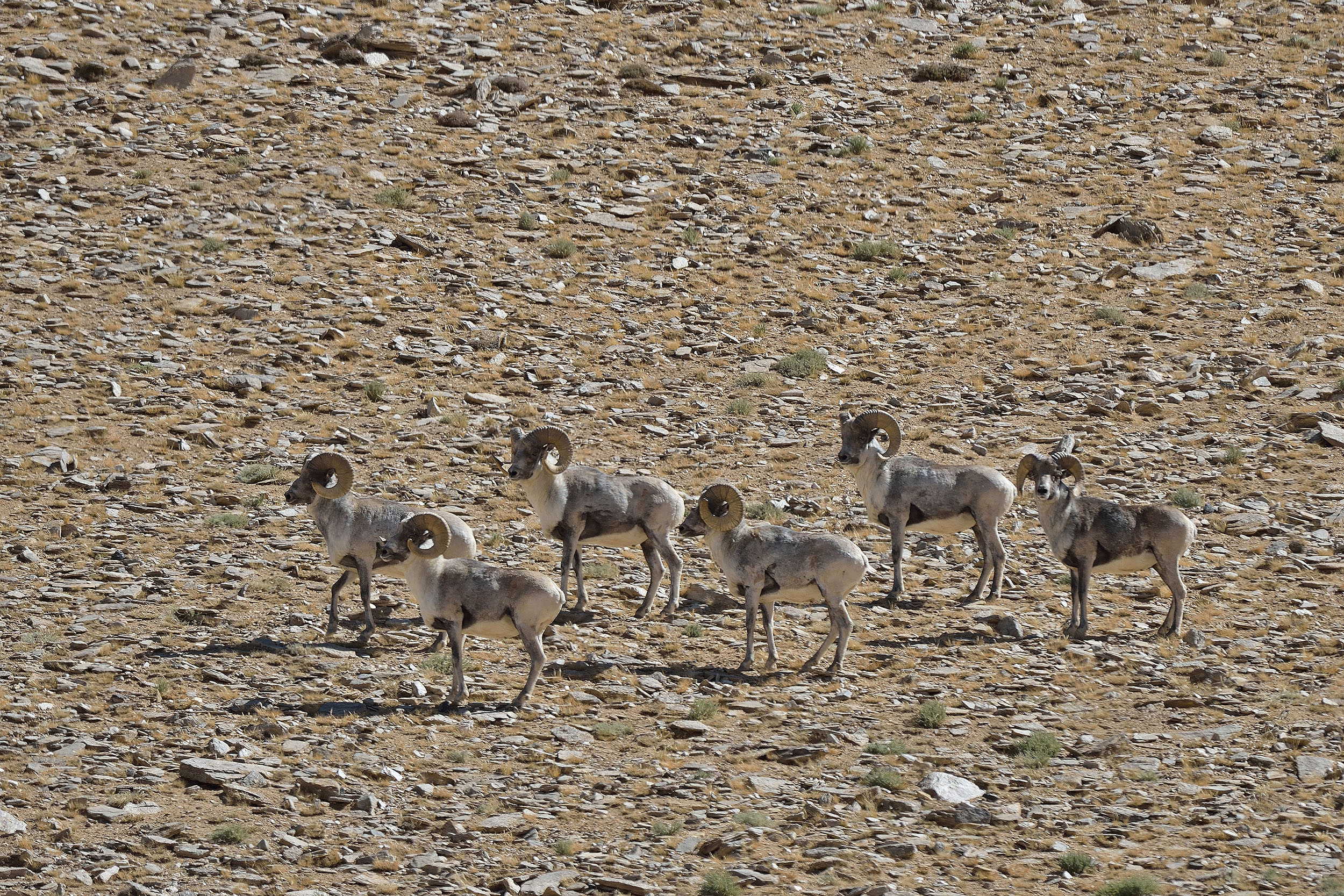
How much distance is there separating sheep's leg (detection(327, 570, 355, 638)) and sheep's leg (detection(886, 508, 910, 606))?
5844mm

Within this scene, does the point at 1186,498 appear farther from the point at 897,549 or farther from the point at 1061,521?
the point at 897,549

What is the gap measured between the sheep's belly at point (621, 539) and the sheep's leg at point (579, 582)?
0.17 m

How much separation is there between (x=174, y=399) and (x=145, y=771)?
1163cm

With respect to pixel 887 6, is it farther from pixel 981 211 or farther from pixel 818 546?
pixel 818 546

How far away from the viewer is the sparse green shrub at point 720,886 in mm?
11898

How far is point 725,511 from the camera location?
54.9 ft

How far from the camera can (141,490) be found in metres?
21.1

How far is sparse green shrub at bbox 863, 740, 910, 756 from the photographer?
14.4 m

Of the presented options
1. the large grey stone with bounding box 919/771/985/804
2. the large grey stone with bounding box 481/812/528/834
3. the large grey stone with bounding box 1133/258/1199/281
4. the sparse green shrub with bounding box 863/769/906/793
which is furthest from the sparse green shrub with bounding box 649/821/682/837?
the large grey stone with bounding box 1133/258/1199/281

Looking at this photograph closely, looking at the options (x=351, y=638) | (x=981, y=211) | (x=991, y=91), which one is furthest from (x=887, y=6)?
(x=351, y=638)

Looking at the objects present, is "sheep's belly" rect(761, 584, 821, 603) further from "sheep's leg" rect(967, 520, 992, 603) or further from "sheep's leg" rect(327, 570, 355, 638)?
"sheep's leg" rect(327, 570, 355, 638)

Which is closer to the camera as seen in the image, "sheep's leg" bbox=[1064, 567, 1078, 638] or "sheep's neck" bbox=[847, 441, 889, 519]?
"sheep's leg" bbox=[1064, 567, 1078, 638]

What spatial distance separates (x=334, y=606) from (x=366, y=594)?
0.36 metres

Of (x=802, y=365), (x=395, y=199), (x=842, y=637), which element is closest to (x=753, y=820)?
(x=842, y=637)
